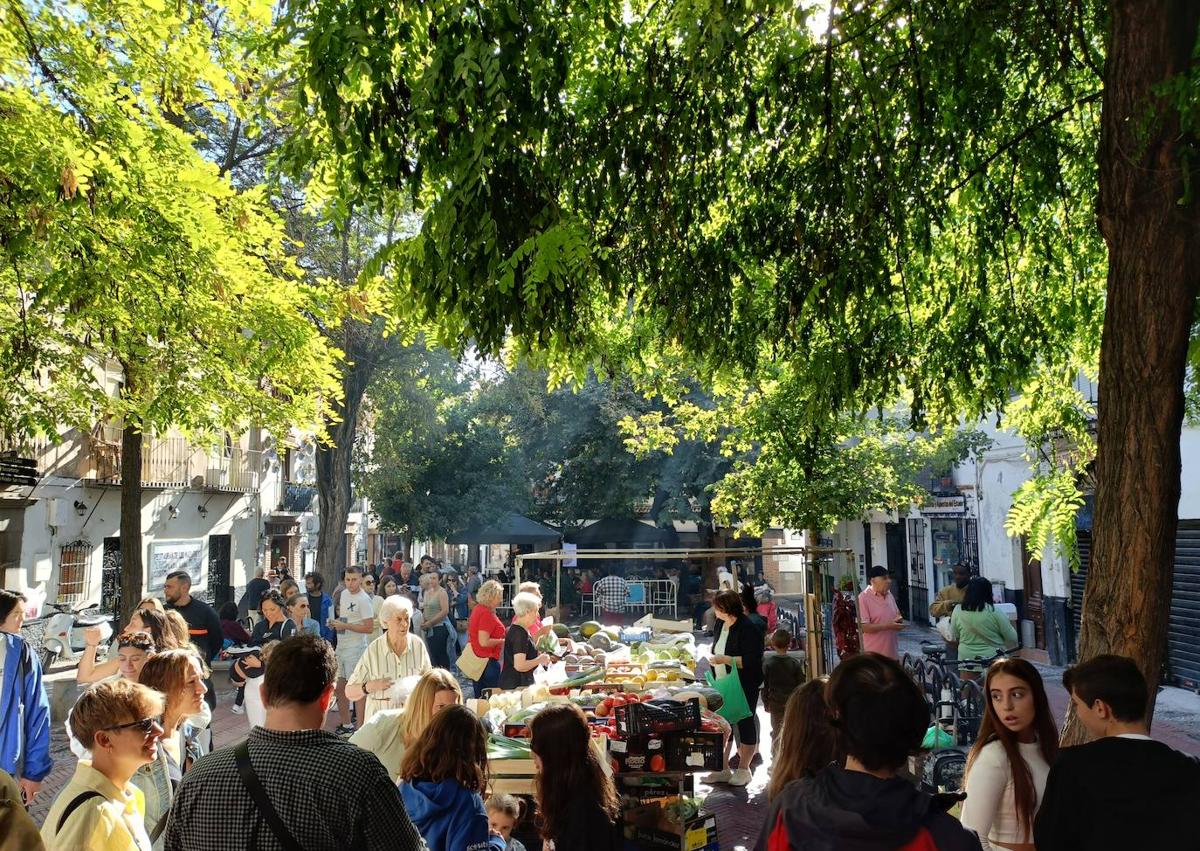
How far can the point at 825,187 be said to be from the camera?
263 inches

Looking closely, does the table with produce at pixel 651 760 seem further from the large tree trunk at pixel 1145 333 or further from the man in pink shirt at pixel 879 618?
the man in pink shirt at pixel 879 618

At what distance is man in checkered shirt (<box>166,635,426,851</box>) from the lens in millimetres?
3127

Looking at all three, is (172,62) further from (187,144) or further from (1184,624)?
(1184,624)

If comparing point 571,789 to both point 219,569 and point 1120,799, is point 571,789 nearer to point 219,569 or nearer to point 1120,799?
point 1120,799

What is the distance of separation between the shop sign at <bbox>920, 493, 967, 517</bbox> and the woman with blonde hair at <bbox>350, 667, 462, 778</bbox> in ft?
63.8

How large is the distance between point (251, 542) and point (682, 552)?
2364 centimetres

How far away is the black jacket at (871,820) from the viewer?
8.78 feet

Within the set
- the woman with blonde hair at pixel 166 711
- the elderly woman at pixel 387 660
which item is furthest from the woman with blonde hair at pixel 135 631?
the elderly woman at pixel 387 660

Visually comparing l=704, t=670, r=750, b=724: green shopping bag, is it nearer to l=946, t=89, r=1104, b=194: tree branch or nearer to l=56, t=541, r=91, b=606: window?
l=946, t=89, r=1104, b=194: tree branch

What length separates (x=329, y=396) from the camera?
1309cm

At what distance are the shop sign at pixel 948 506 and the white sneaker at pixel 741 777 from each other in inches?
582

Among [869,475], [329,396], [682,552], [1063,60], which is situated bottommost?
[682,552]

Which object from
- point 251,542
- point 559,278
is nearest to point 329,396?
→ point 559,278

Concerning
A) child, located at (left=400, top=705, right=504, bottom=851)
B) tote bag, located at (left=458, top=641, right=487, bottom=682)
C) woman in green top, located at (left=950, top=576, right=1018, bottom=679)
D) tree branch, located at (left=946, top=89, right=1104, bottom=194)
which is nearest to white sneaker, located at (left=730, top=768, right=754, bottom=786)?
woman in green top, located at (left=950, top=576, right=1018, bottom=679)
